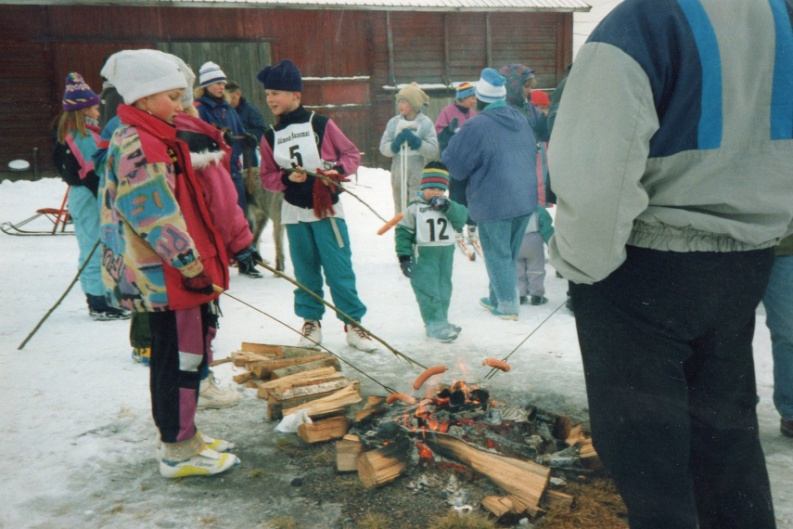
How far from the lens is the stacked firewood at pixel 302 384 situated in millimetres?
3988

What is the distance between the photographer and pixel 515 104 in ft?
26.5

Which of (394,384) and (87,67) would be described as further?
(87,67)

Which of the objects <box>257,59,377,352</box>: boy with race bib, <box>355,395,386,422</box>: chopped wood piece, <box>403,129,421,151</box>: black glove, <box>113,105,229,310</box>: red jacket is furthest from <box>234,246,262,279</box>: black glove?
<box>403,129,421,151</box>: black glove

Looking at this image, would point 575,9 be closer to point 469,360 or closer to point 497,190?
point 497,190

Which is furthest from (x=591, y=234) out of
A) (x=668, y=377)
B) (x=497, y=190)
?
(x=497, y=190)

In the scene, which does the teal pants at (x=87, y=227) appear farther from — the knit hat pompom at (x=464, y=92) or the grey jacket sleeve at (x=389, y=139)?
the knit hat pompom at (x=464, y=92)

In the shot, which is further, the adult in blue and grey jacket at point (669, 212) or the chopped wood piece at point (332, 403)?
the chopped wood piece at point (332, 403)

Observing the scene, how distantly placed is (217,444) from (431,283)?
2625 millimetres

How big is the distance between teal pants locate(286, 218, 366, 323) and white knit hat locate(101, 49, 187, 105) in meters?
2.28

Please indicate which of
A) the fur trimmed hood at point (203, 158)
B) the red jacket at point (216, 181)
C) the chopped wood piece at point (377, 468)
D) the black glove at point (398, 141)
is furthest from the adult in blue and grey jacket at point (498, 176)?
the chopped wood piece at point (377, 468)

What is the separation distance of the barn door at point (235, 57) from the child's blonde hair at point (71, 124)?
34.2ft

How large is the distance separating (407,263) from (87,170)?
305 cm

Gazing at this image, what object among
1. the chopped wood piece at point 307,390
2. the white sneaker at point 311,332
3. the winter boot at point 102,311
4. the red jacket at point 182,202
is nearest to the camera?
the red jacket at point 182,202

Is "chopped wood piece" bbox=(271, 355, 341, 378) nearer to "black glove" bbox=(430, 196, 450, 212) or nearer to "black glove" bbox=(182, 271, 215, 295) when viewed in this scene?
"black glove" bbox=(182, 271, 215, 295)
